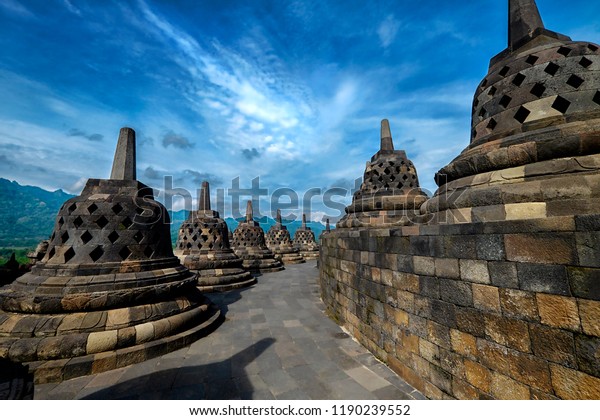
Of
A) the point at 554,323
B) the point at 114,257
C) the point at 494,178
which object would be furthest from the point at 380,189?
the point at 114,257

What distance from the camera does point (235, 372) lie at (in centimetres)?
350

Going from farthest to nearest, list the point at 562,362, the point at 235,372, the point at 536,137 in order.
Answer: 1. the point at 235,372
2. the point at 536,137
3. the point at 562,362

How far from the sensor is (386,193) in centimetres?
660

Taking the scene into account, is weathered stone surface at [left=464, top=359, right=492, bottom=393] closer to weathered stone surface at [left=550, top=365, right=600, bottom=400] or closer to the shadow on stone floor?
weathered stone surface at [left=550, top=365, right=600, bottom=400]

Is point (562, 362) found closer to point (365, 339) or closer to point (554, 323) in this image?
point (554, 323)

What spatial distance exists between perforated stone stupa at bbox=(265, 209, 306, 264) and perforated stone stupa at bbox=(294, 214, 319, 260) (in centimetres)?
287

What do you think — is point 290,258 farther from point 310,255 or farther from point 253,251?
point 253,251

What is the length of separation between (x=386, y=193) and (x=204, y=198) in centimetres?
893

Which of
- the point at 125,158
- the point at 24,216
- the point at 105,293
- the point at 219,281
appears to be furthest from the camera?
the point at 24,216

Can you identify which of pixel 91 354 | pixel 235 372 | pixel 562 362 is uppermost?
pixel 562 362

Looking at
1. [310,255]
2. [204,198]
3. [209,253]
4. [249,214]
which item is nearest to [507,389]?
[209,253]

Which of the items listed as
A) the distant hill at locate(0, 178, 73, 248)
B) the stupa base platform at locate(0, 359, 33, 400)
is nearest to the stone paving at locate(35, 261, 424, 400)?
the stupa base platform at locate(0, 359, 33, 400)

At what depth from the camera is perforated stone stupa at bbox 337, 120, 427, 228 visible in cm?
623
